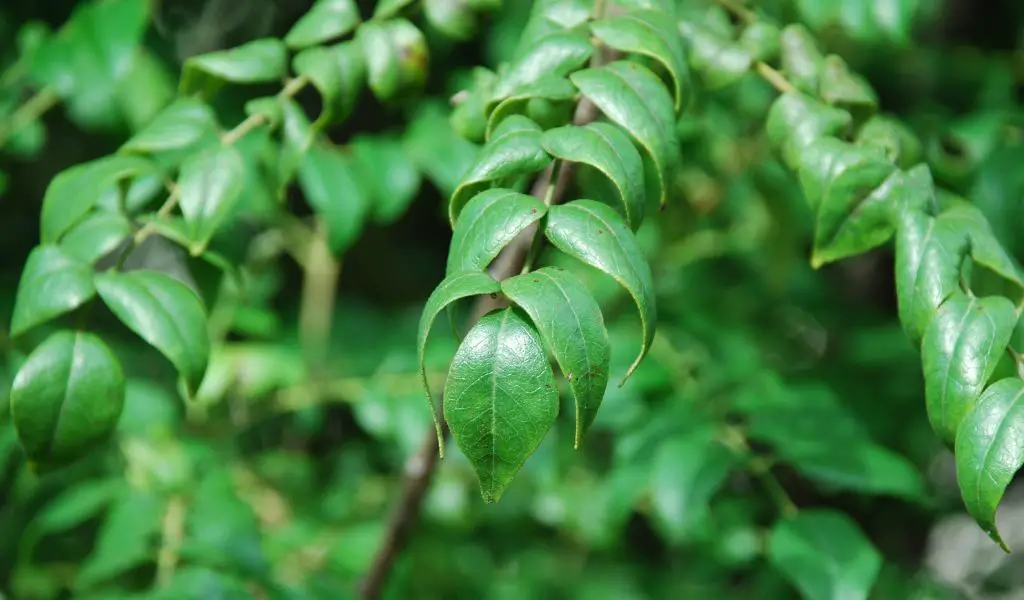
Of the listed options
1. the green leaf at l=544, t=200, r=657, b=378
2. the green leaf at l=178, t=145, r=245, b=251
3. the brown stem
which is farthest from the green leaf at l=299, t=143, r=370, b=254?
the green leaf at l=544, t=200, r=657, b=378

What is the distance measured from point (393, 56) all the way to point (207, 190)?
A: 213 millimetres

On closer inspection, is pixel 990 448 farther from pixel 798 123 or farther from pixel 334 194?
pixel 334 194

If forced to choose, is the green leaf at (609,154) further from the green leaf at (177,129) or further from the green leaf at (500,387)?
the green leaf at (177,129)

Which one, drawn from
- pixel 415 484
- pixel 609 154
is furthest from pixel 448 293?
pixel 415 484

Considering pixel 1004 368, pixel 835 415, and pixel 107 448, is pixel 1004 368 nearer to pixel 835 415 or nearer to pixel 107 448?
pixel 835 415

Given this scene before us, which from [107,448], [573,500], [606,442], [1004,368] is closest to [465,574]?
[573,500]

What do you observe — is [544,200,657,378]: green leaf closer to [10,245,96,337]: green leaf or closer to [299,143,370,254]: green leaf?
[10,245,96,337]: green leaf

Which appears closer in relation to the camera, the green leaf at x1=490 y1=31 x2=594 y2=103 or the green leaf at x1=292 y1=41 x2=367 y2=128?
the green leaf at x1=490 y1=31 x2=594 y2=103

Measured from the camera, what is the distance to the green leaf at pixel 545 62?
0.72 m

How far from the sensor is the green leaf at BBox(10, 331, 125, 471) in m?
0.71

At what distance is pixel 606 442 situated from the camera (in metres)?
1.80

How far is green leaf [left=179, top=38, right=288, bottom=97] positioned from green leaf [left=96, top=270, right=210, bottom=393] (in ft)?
0.68

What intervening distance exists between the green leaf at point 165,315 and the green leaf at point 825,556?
0.59 m

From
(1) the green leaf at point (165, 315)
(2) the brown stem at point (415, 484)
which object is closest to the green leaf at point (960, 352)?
(2) the brown stem at point (415, 484)
